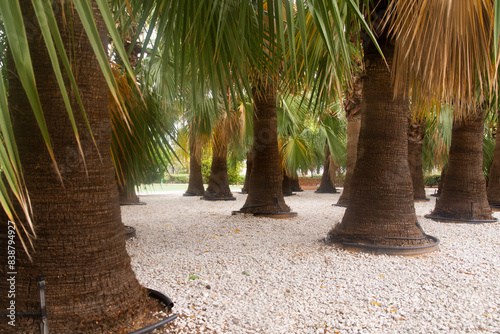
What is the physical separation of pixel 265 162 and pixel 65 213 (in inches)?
186

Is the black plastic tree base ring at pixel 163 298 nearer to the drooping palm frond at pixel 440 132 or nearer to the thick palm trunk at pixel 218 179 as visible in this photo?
the drooping palm frond at pixel 440 132

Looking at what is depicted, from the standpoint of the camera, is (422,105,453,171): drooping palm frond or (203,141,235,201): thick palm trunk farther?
(203,141,235,201): thick palm trunk

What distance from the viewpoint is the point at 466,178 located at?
229 inches

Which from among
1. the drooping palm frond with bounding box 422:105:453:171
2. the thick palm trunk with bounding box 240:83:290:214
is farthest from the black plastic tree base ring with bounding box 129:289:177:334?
the drooping palm frond with bounding box 422:105:453:171

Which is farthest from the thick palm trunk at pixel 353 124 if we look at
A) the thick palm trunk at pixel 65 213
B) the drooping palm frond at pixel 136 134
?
the thick palm trunk at pixel 65 213

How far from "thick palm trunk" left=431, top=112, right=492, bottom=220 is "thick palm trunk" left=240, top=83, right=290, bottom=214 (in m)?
2.60

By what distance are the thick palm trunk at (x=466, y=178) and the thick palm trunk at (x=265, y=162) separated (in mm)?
2598

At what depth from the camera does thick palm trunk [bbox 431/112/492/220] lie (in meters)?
5.76

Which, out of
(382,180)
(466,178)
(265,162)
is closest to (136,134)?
(382,180)

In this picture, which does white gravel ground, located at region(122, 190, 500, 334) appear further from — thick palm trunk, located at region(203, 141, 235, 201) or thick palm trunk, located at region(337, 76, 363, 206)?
thick palm trunk, located at region(203, 141, 235, 201)

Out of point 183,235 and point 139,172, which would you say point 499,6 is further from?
point 183,235

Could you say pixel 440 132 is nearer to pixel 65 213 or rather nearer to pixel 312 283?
pixel 312 283

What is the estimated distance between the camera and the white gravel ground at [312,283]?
86.0 inches

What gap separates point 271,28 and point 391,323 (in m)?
1.79
